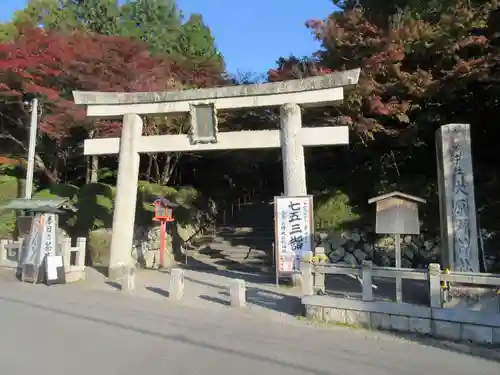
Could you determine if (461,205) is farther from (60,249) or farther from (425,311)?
(60,249)

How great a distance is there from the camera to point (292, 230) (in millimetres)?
11477

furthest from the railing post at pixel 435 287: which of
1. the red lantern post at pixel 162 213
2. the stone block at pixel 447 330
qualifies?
the red lantern post at pixel 162 213

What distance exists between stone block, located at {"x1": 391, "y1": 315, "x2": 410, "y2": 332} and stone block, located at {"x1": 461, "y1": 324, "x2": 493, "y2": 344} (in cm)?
86

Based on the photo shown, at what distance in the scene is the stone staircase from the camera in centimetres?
1655

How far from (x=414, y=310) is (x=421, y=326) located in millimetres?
268

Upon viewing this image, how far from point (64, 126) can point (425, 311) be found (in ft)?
52.1

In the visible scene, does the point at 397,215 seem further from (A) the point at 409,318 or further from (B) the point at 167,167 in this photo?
(B) the point at 167,167

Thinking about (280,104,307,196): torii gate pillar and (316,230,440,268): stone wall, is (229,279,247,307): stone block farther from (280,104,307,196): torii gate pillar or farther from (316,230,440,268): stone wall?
(316,230,440,268): stone wall

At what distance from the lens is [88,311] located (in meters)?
9.22

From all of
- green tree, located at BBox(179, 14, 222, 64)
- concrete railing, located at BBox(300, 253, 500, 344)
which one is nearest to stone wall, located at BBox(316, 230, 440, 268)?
concrete railing, located at BBox(300, 253, 500, 344)

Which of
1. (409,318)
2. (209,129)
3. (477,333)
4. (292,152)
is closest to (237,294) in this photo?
(409,318)

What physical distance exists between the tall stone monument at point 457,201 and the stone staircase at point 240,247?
7050mm

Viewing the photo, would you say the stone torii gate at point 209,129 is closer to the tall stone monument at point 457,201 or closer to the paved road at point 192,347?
the tall stone monument at point 457,201

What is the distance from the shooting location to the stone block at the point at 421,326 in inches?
295
